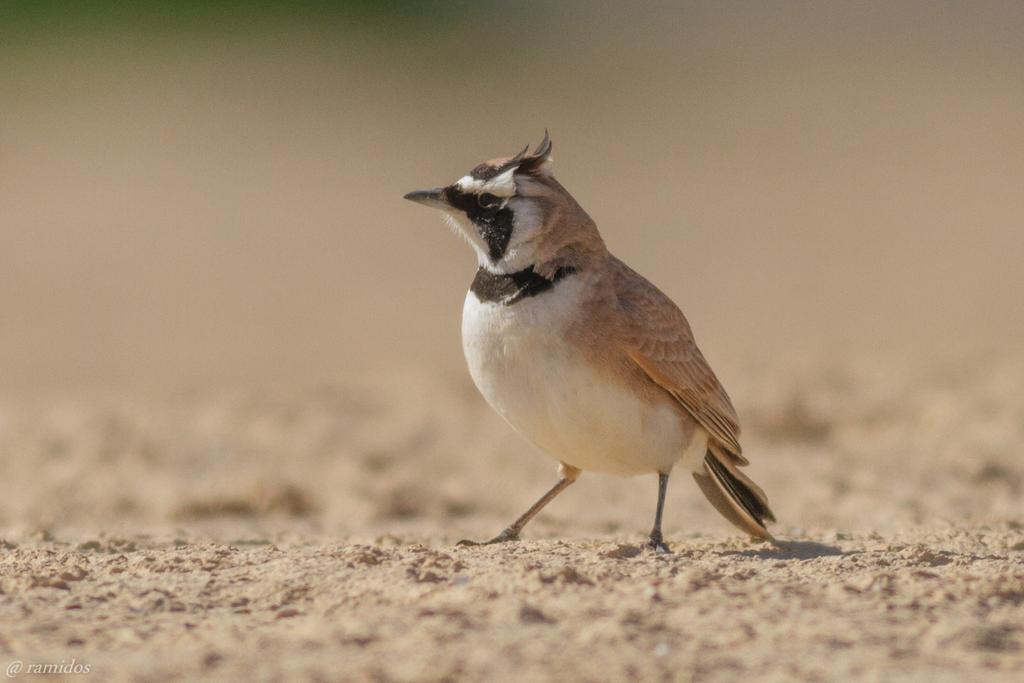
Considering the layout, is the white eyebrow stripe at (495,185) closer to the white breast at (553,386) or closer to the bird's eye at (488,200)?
the bird's eye at (488,200)

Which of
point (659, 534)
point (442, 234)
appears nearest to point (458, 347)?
point (442, 234)

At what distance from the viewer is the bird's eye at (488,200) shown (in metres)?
6.32

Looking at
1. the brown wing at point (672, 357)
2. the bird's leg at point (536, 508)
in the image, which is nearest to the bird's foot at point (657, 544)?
the brown wing at point (672, 357)

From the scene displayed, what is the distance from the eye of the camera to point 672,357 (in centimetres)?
641

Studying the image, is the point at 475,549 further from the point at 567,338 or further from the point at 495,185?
the point at 495,185

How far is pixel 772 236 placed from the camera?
22.7m

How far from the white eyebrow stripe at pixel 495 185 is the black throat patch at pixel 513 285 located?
316 mm

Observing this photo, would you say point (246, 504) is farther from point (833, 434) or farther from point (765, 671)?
point (765, 671)

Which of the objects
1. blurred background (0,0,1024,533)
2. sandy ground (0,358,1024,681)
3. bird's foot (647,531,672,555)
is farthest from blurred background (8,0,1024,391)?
bird's foot (647,531,672,555)

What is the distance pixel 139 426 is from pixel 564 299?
5.30m

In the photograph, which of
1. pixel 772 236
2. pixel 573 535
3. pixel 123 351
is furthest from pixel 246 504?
pixel 772 236

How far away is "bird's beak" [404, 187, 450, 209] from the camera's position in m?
6.34

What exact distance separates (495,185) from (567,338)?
0.72 metres

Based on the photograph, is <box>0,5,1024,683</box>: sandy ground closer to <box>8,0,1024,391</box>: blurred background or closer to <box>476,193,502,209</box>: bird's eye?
<box>8,0,1024,391</box>: blurred background
